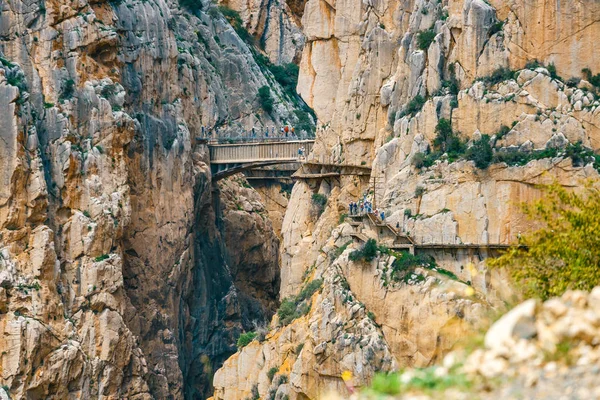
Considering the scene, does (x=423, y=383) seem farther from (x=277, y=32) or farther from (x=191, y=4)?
(x=277, y=32)

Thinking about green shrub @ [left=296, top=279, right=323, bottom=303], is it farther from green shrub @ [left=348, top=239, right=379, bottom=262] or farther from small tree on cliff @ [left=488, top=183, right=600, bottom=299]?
small tree on cliff @ [left=488, top=183, right=600, bottom=299]

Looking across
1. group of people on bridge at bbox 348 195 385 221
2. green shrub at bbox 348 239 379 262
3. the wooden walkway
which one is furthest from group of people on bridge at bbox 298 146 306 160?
green shrub at bbox 348 239 379 262

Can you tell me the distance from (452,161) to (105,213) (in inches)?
1074

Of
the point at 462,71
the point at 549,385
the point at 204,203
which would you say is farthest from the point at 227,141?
the point at 549,385

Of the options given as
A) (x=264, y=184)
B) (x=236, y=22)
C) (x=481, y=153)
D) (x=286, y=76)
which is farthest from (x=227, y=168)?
(x=481, y=153)

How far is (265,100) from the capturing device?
122 m

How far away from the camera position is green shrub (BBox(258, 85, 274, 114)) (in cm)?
12200

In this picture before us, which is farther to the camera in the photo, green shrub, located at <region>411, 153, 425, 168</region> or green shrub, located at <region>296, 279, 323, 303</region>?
green shrub, located at <region>296, 279, 323, 303</region>

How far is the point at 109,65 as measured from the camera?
314 ft

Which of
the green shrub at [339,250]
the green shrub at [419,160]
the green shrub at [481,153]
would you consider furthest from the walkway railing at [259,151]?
the green shrub at [481,153]

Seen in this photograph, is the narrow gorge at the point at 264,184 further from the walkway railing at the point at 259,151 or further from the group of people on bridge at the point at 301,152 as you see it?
the group of people on bridge at the point at 301,152

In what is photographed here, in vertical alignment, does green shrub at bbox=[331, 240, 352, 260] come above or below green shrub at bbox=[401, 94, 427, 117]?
below

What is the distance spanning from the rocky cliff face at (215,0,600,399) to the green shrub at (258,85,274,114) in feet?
136

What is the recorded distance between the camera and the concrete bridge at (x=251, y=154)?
99.8m
